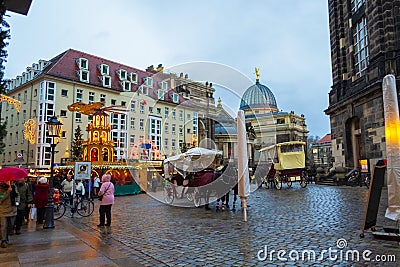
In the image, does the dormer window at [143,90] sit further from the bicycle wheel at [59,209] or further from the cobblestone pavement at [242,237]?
the cobblestone pavement at [242,237]

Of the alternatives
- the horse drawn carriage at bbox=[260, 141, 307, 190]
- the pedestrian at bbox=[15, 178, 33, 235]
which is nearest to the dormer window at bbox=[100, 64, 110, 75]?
the horse drawn carriage at bbox=[260, 141, 307, 190]

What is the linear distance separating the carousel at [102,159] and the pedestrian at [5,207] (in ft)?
56.6

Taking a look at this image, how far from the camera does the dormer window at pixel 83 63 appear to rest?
1825 inches

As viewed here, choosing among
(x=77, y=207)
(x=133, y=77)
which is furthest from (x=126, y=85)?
(x=77, y=207)

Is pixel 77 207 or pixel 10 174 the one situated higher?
pixel 10 174

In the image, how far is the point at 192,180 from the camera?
15.5m

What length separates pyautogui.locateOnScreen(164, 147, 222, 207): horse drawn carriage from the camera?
13945 mm

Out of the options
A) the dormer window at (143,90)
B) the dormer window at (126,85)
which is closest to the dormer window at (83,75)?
the dormer window at (126,85)

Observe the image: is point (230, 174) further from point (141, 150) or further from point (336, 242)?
point (141, 150)

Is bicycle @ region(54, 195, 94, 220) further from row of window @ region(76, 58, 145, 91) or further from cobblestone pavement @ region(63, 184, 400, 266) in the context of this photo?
row of window @ region(76, 58, 145, 91)

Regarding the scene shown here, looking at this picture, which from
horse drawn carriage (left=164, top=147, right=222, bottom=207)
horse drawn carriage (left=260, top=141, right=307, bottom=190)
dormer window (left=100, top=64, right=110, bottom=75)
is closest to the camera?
horse drawn carriage (left=164, top=147, right=222, bottom=207)

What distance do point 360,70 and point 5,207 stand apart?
79.5 ft

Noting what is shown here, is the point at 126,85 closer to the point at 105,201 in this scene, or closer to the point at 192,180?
the point at 192,180

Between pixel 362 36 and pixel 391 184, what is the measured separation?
800 inches
